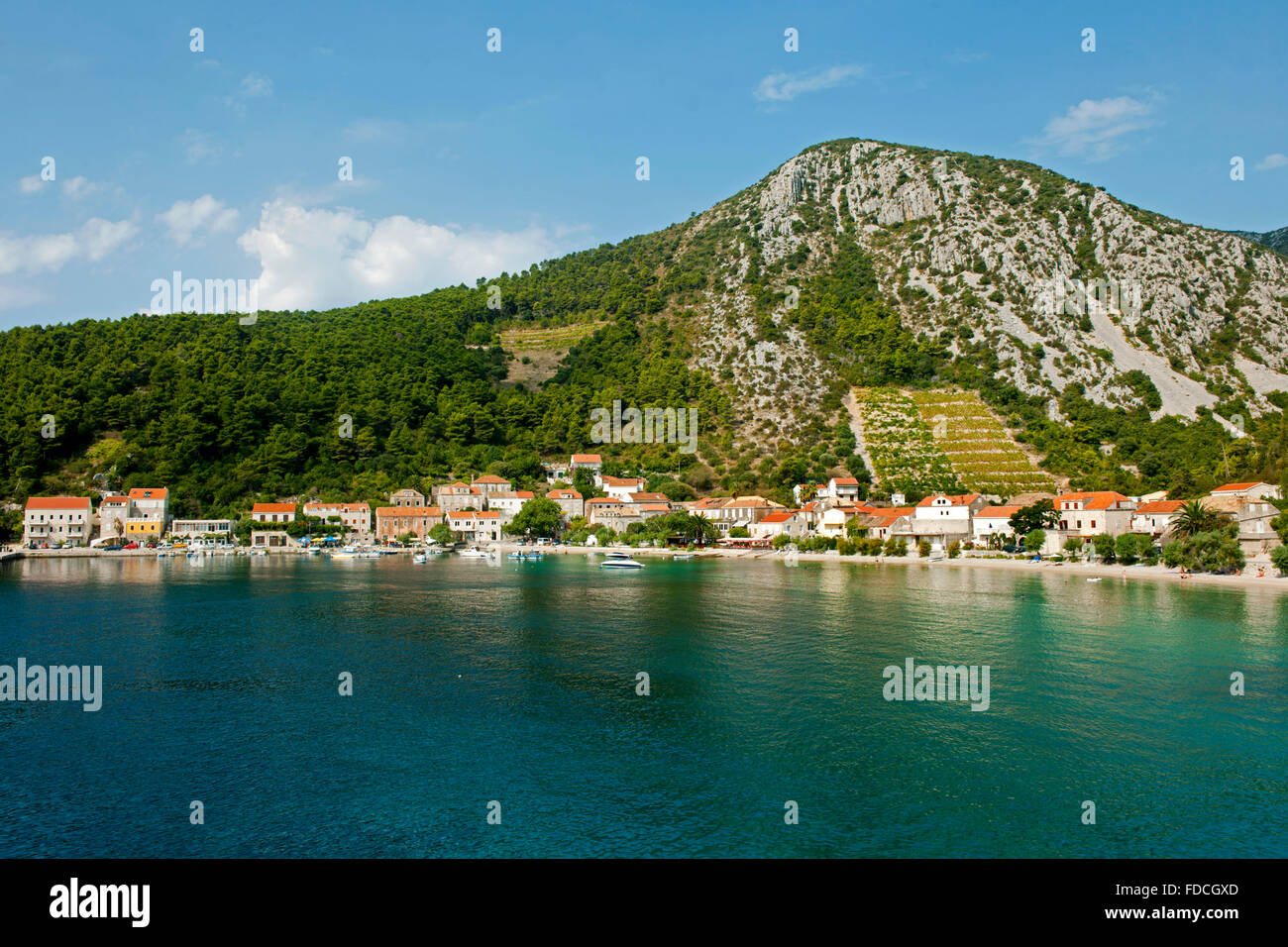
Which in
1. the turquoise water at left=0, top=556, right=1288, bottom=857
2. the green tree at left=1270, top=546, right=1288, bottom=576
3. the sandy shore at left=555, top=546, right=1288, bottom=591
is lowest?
the sandy shore at left=555, top=546, right=1288, bottom=591

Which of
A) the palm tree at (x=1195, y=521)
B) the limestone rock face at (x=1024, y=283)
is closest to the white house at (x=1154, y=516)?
the palm tree at (x=1195, y=521)

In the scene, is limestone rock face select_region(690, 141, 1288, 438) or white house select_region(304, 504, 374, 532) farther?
limestone rock face select_region(690, 141, 1288, 438)

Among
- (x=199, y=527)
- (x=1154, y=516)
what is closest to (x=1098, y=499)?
(x=1154, y=516)

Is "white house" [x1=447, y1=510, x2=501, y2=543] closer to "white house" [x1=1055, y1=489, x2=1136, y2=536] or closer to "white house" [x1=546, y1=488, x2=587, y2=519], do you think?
"white house" [x1=546, y1=488, x2=587, y2=519]

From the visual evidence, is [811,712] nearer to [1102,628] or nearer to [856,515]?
[1102,628]

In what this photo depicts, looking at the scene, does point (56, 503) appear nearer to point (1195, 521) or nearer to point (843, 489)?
point (843, 489)

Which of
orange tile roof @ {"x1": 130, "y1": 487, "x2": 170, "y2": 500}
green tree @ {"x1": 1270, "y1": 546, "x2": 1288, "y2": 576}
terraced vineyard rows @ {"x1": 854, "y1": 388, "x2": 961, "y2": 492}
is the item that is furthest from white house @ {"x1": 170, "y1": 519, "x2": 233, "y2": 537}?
green tree @ {"x1": 1270, "y1": 546, "x2": 1288, "y2": 576}
